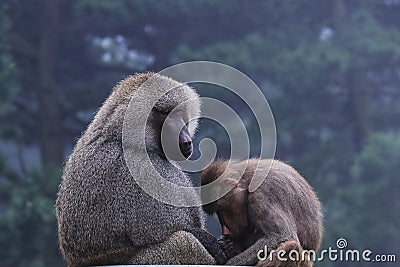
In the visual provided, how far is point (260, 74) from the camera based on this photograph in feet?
44.6

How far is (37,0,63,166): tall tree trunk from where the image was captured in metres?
13.5

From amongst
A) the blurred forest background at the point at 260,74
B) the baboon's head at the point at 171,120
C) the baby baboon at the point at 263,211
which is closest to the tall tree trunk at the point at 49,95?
the blurred forest background at the point at 260,74

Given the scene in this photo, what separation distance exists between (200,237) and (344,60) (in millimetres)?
10172

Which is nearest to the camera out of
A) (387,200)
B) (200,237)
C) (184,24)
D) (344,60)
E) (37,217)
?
(200,237)

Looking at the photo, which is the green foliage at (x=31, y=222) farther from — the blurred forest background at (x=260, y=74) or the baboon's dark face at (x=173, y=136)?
the baboon's dark face at (x=173, y=136)

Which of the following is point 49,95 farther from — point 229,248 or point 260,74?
point 229,248

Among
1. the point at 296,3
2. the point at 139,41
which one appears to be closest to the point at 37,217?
the point at 139,41

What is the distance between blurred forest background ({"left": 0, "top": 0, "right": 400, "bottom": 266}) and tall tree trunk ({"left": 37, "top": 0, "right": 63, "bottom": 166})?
21 mm

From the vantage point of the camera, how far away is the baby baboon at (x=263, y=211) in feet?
11.6

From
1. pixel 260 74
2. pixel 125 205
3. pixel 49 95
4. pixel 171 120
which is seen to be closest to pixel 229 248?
pixel 125 205

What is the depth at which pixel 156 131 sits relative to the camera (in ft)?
12.4

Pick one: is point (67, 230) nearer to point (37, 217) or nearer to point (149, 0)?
point (37, 217)

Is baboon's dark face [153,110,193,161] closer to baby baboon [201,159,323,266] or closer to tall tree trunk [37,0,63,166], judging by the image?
baby baboon [201,159,323,266]

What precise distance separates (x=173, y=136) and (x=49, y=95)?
403 inches
